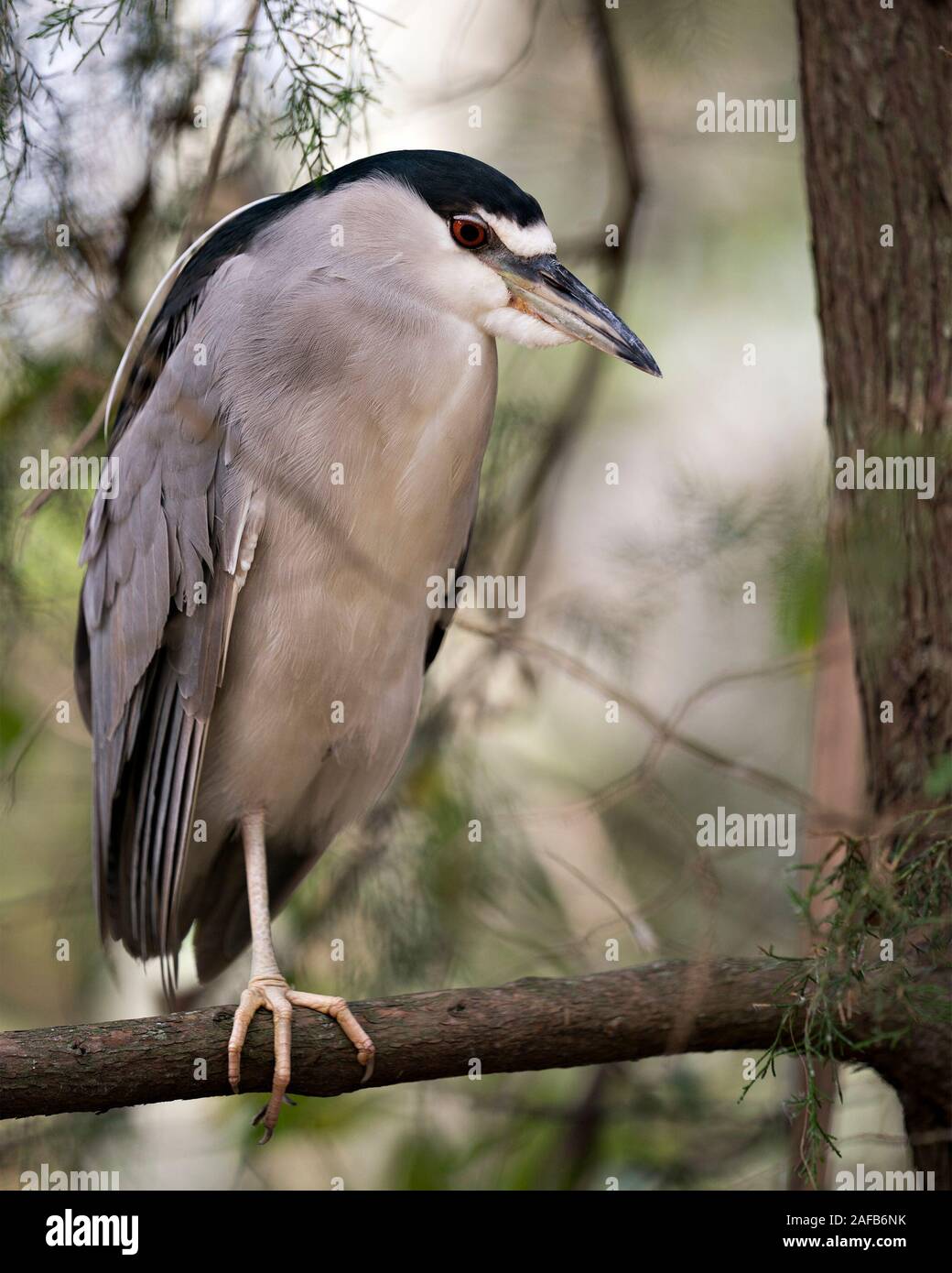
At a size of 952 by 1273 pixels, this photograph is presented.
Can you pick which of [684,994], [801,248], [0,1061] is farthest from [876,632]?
[801,248]

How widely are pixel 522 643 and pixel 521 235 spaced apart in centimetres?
66

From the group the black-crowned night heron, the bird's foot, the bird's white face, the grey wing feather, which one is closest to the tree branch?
the bird's foot

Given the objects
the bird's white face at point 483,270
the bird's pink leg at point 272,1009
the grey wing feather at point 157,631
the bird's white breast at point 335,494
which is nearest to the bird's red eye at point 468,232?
the bird's white face at point 483,270

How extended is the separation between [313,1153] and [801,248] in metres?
2.90

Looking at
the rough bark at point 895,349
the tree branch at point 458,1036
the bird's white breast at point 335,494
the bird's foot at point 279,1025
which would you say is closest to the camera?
the tree branch at point 458,1036

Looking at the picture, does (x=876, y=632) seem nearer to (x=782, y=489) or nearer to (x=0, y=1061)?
(x=782, y=489)

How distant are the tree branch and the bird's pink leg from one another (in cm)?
1

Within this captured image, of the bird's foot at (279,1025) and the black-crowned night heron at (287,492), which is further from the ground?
the black-crowned night heron at (287,492)

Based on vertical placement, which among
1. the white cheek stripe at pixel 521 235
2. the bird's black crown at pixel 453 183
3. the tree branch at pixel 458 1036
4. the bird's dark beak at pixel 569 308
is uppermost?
the bird's black crown at pixel 453 183

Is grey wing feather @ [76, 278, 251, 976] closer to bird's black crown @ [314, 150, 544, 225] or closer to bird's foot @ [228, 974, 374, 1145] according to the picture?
bird's foot @ [228, 974, 374, 1145]

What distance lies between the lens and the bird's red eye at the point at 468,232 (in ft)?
6.83

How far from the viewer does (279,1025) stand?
6.16ft

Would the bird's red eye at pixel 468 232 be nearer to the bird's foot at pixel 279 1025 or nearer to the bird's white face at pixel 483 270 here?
the bird's white face at pixel 483 270

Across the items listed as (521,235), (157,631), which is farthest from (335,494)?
(521,235)
